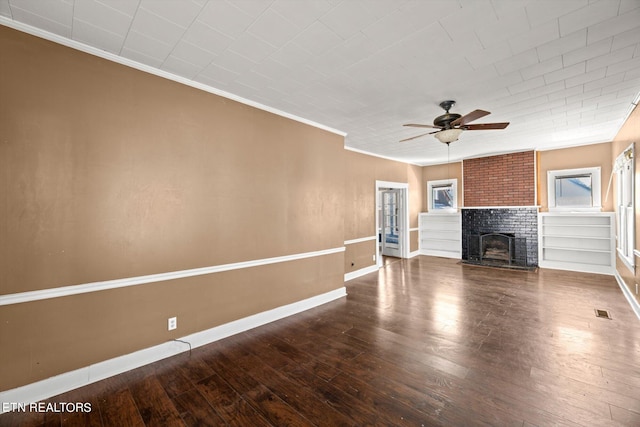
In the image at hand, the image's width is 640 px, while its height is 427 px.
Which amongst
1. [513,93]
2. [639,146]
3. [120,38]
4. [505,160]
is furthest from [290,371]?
[505,160]

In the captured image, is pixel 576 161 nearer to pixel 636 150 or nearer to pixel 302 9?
pixel 636 150

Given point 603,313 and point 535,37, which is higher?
point 535,37

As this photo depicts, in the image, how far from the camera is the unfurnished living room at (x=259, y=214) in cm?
195

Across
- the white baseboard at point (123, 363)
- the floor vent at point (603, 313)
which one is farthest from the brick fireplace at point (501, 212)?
the white baseboard at point (123, 363)

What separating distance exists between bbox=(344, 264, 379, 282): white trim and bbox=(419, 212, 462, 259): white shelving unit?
2.81 meters

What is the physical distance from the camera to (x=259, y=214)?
3.48 m

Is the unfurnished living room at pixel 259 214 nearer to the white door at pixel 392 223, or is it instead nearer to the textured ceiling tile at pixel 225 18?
the textured ceiling tile at pixel 225 18

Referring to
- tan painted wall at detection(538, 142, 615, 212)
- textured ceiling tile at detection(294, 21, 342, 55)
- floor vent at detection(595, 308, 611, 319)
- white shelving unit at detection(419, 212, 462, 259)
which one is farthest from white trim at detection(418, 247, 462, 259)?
textured ceiling tile at detection(294, 21, 342, 55)

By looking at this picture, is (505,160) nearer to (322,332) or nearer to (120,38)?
(322,332)

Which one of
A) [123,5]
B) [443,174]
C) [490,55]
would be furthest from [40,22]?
[443,174]

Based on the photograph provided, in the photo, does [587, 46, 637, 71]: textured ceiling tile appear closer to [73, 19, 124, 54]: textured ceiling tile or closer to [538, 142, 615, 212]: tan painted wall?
[73, 19, 124, 54]: textured ceiling tile

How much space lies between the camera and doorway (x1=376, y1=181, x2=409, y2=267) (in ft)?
25.7

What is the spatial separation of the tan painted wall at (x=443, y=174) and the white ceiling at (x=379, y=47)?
4314 millimetres

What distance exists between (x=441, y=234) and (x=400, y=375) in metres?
6.71
